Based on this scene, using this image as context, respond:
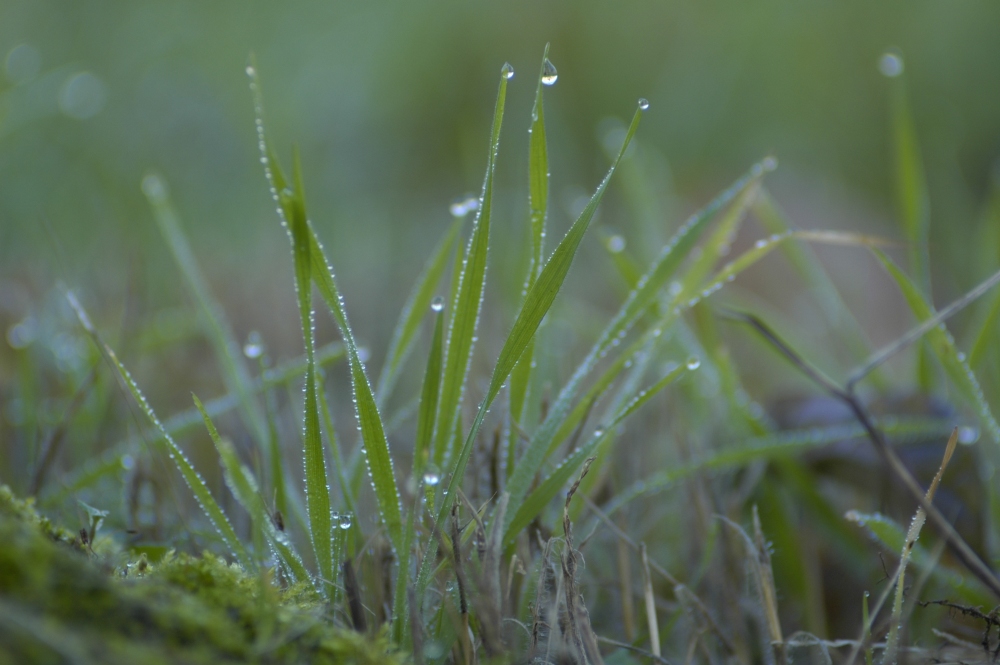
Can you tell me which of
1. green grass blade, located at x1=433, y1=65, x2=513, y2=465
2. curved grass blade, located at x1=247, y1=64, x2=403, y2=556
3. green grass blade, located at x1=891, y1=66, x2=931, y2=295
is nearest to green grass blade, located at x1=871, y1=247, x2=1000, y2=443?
green grass blade, located at x1=891, y1=66, x2=931, y2=295

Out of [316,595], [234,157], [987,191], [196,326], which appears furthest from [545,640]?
[987,191]

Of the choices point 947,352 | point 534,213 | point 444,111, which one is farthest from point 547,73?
point 444,111

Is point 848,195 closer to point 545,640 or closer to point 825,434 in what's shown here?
point 825,434

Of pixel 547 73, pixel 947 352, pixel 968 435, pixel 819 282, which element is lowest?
pixel 968 435

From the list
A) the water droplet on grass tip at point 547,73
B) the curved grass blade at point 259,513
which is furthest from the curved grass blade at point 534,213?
the curved grass blade at point 259,513

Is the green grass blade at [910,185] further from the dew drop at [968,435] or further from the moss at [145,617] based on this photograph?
the moss at [145,617]

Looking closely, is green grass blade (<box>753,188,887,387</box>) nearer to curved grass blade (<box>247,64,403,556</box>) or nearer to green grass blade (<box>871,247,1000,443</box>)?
green grass blade (<box>871,247,1000,443</box>)

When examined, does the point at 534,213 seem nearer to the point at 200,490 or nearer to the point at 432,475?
the point at 432,475
